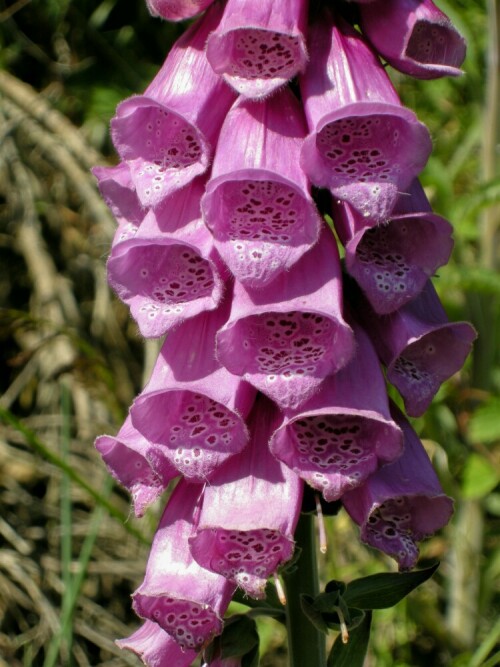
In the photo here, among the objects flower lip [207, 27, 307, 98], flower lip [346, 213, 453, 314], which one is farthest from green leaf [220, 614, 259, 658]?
flower lip [207, 27, 307, 98]

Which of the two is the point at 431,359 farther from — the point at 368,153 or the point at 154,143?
the point at 154,143

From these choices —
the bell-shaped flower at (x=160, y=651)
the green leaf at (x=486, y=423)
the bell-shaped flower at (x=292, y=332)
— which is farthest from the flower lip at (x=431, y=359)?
the green leaf at (x=486, y=423)

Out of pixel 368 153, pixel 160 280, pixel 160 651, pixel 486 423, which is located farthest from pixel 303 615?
pixel 486 423

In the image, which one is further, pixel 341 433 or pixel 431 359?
pixel 431 359

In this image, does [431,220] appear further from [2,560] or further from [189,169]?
[2,560]

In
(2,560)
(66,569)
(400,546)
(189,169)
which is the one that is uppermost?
(189,169)

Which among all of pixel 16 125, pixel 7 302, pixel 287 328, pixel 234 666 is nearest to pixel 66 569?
pixel 234 666
